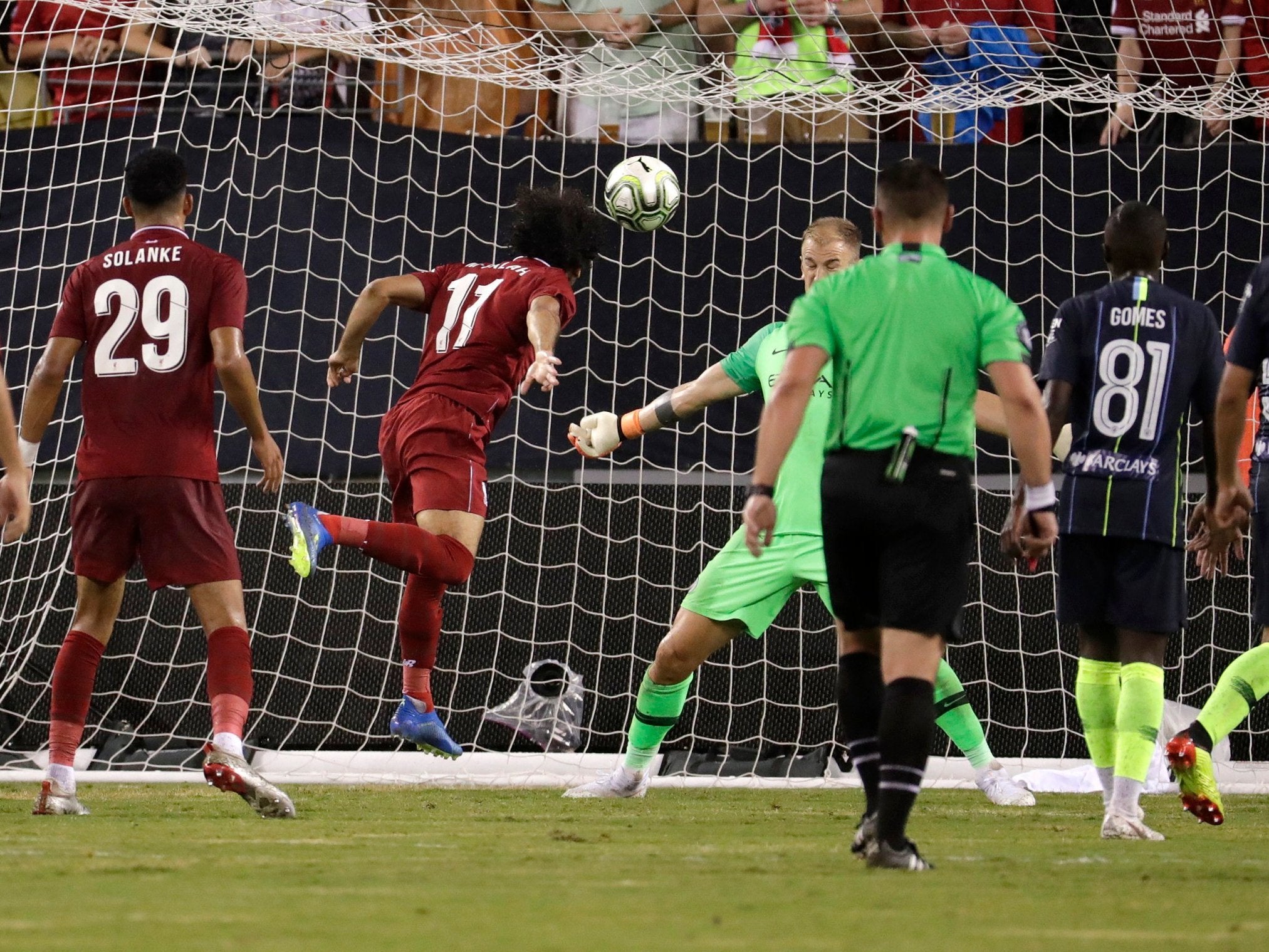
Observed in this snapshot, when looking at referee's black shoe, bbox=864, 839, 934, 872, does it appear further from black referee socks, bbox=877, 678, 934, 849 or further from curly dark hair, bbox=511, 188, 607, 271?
curly dark hair, bbox=511, 188, 607, 271

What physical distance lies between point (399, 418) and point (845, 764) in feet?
10.1

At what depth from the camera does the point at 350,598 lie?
877 cm

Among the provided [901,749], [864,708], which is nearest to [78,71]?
[864,708]

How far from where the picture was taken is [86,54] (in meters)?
9.88

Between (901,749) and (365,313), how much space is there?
10.8 ft

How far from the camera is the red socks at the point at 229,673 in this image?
16.7 feet

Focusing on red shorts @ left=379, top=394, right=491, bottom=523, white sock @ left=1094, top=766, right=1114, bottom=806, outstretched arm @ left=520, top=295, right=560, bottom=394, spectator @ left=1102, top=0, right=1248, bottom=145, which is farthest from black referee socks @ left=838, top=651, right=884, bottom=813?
spectator @ left=1102, top=0, right=1248, bottom=145

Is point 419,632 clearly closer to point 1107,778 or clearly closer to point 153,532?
point 153,532

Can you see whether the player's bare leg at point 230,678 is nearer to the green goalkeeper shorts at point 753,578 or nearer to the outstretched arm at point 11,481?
the outstretched arm at point 11,481

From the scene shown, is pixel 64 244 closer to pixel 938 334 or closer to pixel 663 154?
pixel 663 154

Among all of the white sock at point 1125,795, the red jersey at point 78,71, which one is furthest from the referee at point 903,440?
the red jersey at point 78,71

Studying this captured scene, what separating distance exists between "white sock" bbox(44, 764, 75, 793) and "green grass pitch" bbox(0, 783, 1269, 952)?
15cm

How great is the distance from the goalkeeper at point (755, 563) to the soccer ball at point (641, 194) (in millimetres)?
1428

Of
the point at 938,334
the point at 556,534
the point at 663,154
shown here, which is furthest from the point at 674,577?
the point at 938,334
